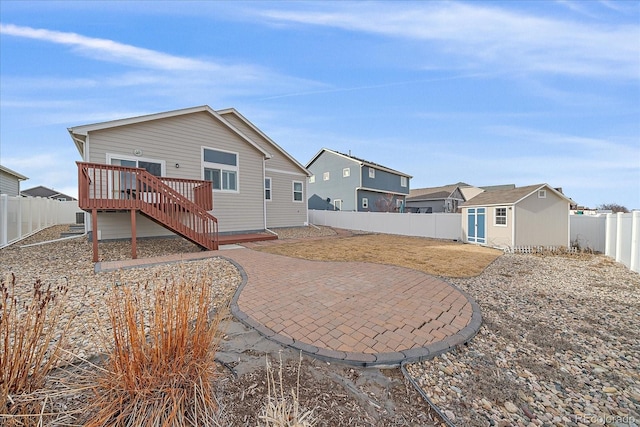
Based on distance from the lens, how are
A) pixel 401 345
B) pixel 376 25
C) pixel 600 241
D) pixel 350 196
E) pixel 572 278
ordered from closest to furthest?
pixel 401 345 < pixel 572 278 < pixel 376 25 < pixel 600 241 < pixel 350 196

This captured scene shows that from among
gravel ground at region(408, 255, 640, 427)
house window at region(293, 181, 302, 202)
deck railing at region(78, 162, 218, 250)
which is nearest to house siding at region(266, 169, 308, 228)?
house window at region(293, 181, 302, 202)

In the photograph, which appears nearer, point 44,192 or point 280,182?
point 280,182

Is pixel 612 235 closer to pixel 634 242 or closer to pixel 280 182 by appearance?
pixel 634 242

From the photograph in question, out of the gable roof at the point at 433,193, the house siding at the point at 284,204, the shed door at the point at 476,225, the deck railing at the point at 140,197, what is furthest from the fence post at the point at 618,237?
the gable roof at the point at 433,193

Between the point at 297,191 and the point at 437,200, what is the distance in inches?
874

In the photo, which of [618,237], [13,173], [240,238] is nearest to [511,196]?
[618,237]

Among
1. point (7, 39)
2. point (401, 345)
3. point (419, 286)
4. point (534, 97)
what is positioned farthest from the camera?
point (534, 97)

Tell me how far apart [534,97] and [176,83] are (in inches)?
574

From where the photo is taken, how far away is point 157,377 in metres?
1.82

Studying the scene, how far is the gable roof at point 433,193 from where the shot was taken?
31.7 m

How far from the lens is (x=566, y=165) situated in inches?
587

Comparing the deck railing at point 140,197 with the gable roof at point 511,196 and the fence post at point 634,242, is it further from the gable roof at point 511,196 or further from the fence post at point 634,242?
the fence post at point 634,242

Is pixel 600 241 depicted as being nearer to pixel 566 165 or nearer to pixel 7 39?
pixel 566 165

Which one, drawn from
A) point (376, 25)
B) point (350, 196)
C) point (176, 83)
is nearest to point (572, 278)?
point (376, 25)
